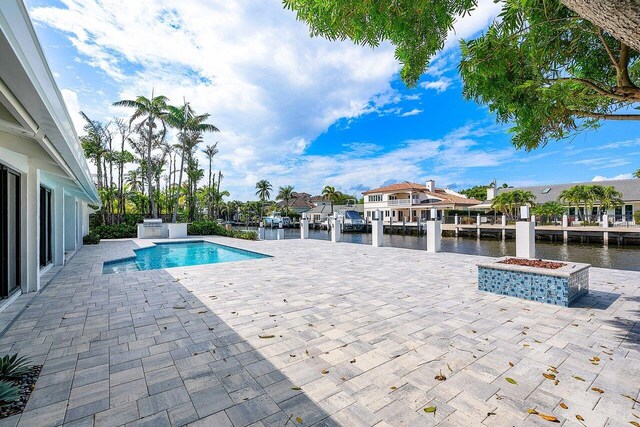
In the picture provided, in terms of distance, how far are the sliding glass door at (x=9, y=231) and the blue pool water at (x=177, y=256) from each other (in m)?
3.50

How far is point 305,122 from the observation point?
882 inches

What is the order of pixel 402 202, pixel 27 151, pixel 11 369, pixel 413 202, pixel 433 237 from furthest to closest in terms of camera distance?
pixel 402 202 → pixel 413 202 → pixel 433 237 → pixel 27 151 → pixel 11 369

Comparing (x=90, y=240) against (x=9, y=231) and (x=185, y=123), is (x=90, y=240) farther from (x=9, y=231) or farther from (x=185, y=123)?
(x=9, y=231)

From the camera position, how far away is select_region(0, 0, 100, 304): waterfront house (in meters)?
2.00

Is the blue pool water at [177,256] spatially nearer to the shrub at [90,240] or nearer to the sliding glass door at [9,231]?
the shrub at [90,240]

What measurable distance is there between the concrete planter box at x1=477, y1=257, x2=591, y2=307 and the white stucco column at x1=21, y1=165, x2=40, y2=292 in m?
9.10

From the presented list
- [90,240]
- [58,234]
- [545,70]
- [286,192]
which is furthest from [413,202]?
[58,234]

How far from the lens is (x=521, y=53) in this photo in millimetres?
3695

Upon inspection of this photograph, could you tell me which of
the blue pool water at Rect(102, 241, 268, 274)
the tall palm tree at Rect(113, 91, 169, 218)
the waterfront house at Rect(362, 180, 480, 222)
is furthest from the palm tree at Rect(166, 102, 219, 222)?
the waterfront house at Rect(362, 180, 480, 222)

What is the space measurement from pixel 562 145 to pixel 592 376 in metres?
3.25

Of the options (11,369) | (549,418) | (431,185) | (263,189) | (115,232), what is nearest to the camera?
(549,418)

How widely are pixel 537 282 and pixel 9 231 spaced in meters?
9.63

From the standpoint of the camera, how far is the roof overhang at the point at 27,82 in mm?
1773

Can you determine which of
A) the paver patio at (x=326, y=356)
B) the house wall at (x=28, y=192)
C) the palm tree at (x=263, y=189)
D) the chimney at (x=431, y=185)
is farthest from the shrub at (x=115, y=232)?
the palm tree at (x=263, y=189)
